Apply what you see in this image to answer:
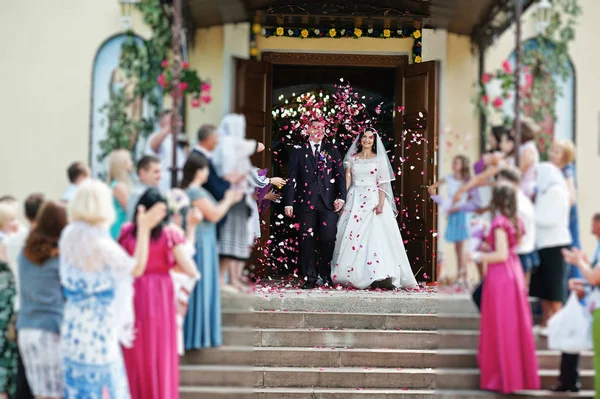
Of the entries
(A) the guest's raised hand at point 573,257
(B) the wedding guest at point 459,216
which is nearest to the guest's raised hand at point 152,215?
(B) the wedding guest at point 459,216

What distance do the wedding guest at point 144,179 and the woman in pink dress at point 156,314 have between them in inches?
0.9

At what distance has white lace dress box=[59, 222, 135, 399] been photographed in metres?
2.90

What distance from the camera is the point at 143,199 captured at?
2.92 meters

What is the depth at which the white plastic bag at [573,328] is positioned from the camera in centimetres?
302

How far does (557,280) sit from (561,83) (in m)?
0.64

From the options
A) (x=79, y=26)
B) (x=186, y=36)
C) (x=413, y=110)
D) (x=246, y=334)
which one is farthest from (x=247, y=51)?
(x=413, y=110)

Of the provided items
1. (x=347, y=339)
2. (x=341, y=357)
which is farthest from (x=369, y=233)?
(x=341, y=357)

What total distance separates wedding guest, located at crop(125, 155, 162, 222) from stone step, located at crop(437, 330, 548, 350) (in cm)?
109

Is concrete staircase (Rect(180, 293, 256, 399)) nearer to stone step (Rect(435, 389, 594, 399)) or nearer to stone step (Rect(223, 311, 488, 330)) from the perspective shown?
stone step (Rect(435, 389, 594, 399))

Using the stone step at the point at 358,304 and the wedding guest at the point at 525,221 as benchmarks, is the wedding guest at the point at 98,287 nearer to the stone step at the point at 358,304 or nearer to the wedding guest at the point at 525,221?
the wedding guest at the point at 525,221

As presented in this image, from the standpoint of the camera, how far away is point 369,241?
24.0 ft

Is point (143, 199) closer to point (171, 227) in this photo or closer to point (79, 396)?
point (171, 227)

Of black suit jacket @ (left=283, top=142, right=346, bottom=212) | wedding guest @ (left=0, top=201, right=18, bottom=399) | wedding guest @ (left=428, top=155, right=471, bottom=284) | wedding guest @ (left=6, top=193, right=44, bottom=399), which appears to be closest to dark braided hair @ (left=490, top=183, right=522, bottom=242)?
wedding guest @ (left=428, top=155, right=471, bottom=284)

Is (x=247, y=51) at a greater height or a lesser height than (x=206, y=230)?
greater
